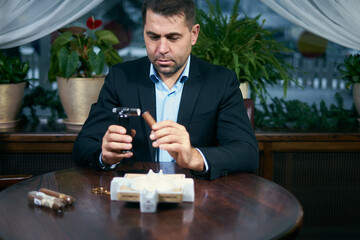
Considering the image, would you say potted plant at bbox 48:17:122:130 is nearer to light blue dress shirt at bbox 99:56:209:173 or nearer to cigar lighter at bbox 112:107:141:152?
light blue dress shirt at bbox 99:56:209:173

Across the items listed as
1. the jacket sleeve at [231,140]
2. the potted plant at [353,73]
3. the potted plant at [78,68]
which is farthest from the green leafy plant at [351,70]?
the potted plant at [78,68]

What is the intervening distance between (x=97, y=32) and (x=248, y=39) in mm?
1082

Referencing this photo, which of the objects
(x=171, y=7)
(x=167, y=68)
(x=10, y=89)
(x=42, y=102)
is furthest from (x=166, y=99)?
(x=42, y=102)

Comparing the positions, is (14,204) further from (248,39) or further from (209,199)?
(248,39)

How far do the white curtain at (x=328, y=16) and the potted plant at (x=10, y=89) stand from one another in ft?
6.05

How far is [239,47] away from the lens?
3.18 meters

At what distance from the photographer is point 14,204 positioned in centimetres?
145

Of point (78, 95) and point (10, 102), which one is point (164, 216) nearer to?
point (78, 95)

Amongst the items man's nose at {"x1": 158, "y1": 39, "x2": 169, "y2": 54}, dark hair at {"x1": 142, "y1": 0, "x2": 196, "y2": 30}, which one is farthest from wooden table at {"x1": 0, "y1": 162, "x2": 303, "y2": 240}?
dark hair at {"x1": 142, "y1": 0, "x2": 196, "y2": 30}

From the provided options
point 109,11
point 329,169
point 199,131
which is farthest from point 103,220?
point 109,11

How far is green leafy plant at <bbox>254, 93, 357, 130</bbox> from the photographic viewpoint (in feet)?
10.9

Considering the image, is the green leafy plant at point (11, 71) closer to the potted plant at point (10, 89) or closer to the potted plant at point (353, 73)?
the potted plant at point (10, 89)

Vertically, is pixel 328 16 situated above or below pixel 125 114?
above

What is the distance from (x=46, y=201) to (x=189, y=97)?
0.98 m
